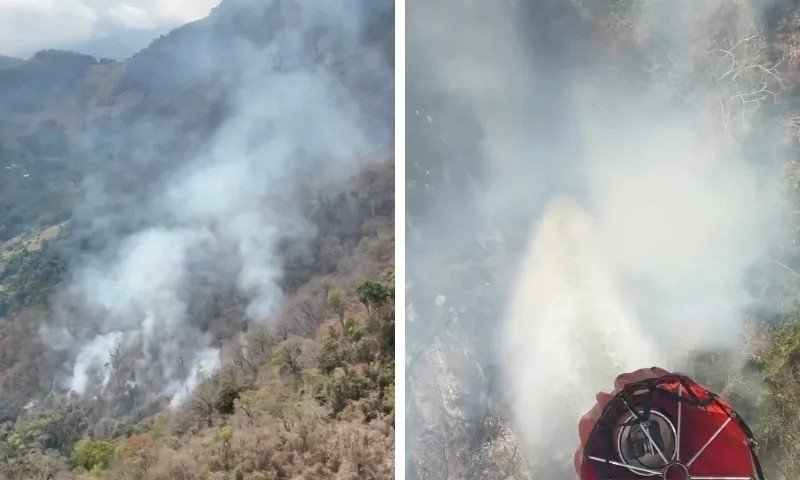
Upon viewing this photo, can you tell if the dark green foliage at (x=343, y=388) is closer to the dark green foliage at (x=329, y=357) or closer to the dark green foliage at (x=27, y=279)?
the dark green foliage at (x=329, y=357)

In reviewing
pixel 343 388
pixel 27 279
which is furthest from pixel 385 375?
pixel 27 279

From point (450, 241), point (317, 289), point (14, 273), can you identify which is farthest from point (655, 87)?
point (14, 273)

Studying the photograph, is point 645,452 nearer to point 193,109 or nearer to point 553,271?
point 553,271

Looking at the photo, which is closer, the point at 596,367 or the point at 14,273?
the point at 14,273

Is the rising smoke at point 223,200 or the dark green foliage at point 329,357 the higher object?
the rising smoke at point 223,200

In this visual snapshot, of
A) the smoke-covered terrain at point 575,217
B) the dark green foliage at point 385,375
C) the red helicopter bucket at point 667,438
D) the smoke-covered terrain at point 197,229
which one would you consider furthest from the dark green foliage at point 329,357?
the red helicopter bucket at point 667,438

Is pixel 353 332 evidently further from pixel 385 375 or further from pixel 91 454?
pixel 91 454
